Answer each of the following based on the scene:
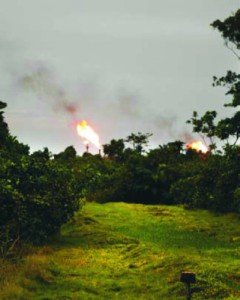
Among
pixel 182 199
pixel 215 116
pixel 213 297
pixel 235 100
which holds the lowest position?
pixel 213 297

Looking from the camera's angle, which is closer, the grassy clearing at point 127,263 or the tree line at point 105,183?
the grassy clearing at point 127,263

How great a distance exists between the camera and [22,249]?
1953 cm

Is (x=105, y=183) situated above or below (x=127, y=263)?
above

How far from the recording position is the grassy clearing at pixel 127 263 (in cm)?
1420

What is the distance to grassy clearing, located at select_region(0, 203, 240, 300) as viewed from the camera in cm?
1420

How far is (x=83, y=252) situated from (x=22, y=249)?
7.44 ft

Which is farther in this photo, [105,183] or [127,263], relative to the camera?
[105,183]

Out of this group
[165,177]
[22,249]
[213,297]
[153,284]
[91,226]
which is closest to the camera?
[213,297]

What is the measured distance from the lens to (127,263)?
17.9 m

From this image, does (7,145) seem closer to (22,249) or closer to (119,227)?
(119,227)

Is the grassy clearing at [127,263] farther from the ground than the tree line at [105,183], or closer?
closer

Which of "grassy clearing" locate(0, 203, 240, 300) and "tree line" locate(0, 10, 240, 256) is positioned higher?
"tree line" locate(0, 10, 240, 256)

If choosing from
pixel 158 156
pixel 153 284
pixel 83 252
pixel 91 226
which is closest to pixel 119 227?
pixel 91 226

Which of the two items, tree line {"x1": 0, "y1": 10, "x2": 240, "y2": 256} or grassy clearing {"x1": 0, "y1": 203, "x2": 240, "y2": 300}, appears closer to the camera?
grassy clearing {"x1": 0, "y1": 203, "x2": 240, "y2": 300}
